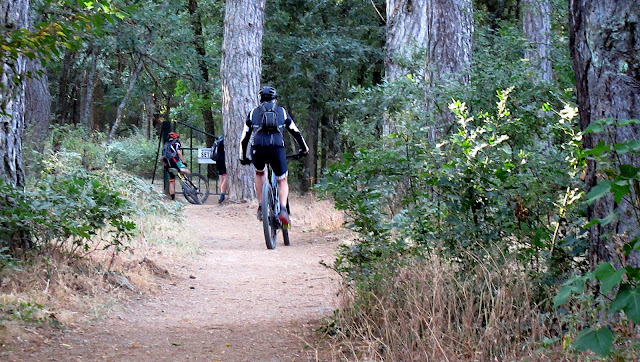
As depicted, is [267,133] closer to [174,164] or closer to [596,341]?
[596,341]

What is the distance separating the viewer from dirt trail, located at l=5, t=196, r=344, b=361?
4832mm

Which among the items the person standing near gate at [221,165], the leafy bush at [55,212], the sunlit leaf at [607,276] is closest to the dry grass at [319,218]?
the person standing near gate at [221,165]

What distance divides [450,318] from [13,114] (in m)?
4.43

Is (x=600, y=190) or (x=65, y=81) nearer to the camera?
(x=600, y=190)

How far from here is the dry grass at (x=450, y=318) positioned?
362cm

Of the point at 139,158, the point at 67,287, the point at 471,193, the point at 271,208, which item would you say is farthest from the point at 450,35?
the point at 139,158

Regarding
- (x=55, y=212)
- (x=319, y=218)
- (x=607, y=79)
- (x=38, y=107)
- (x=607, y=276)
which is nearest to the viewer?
(x=607, y=276)

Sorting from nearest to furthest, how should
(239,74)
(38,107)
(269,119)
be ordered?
1. (269,119)
2. (38,107)
3. (239,74)

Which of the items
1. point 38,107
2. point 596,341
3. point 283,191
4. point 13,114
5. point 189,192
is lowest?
point 189,192

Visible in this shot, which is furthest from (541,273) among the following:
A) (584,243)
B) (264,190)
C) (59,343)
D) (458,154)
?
(264,190)

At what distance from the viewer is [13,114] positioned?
6215 millimetres

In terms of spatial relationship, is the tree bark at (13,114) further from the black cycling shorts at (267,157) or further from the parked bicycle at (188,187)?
the parked bicycle at (188,187)

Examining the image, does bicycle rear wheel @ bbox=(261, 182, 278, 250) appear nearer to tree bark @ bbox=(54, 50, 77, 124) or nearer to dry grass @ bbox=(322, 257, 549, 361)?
dry grass @ bbox=(322, 257, 549, 361)

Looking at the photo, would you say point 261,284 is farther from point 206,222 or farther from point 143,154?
point 143,154
